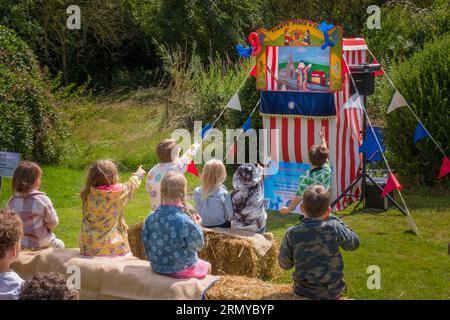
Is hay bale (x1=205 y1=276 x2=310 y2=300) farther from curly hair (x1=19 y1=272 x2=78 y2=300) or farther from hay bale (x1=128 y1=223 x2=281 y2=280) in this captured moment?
curly hair (x1=19 y1=272 x2=78 y2=300)

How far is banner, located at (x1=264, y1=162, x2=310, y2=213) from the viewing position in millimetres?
9328

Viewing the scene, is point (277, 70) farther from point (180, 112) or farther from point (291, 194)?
point (180, 112)

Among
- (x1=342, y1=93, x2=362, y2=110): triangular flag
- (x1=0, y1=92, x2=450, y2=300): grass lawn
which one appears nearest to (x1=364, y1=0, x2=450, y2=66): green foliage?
(x1=342, y1=93, x2=362, y2=110): triangular flag

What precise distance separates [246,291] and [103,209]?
1.48 m

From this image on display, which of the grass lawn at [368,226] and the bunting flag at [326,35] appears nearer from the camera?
the grass lawn at [368,226]

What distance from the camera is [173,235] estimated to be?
5105 millimetres

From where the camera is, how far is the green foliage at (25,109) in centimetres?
1078

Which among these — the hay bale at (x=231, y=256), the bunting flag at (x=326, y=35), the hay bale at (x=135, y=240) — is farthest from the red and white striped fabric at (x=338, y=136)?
the hay bale at (x=135, y=240)

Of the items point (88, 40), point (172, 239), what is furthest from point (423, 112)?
point (88, 40)

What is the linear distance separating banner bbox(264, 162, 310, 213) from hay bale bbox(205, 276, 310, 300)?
407 centimetres

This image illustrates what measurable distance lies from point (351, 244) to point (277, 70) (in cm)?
481

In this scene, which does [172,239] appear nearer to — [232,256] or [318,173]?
[232,256]

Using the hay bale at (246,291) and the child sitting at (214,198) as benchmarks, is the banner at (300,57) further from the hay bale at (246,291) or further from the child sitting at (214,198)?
the hay bale at (246,291)

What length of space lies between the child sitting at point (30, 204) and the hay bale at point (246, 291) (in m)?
1.70
